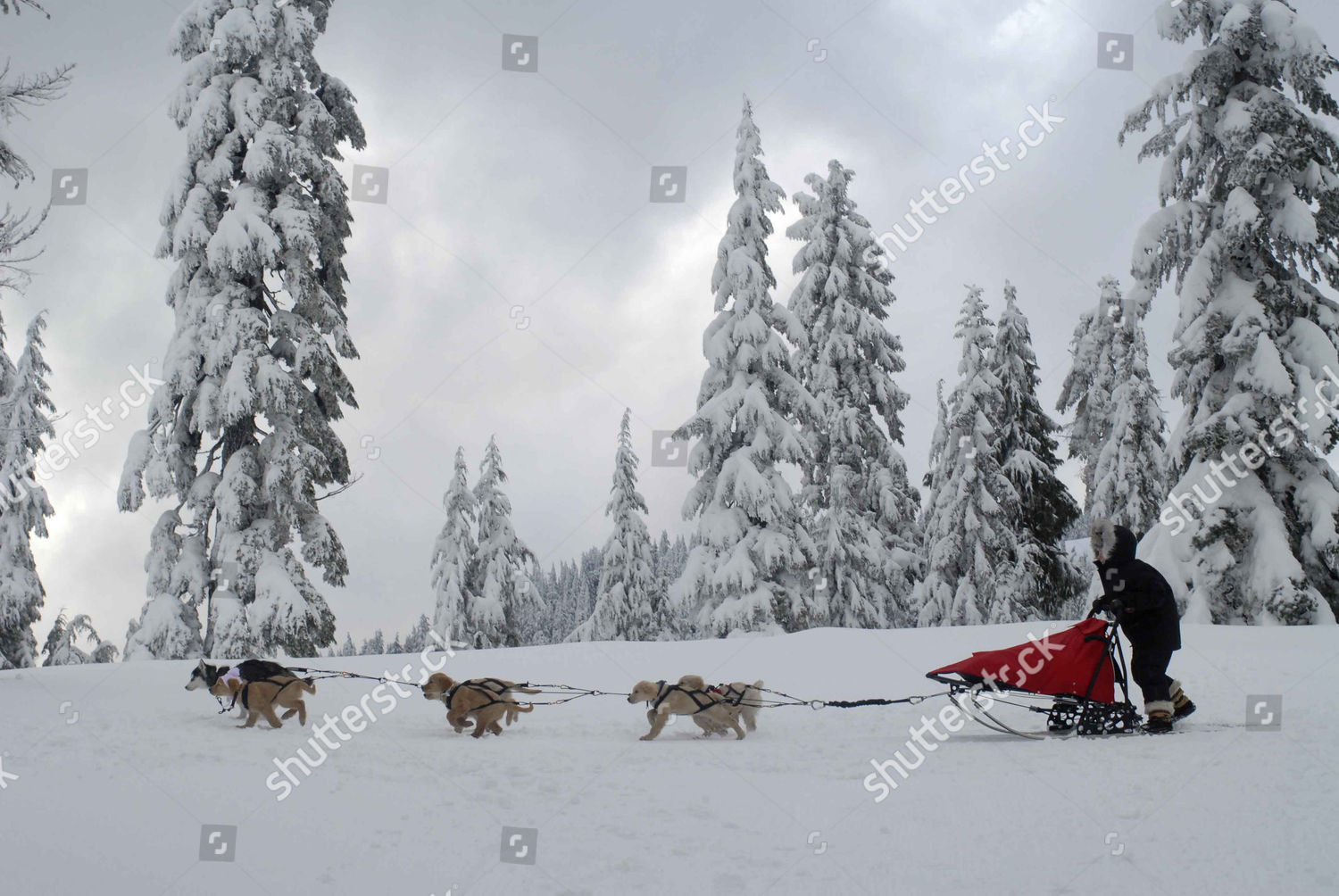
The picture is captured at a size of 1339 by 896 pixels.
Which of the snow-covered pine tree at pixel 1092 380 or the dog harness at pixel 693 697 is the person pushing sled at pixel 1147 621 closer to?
the dog harness at pixel 693 697

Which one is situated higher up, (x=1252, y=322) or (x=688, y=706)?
(x=1252, y=322)

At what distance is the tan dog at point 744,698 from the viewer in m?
6.71

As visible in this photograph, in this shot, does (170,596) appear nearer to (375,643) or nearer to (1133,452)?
(1133,452)

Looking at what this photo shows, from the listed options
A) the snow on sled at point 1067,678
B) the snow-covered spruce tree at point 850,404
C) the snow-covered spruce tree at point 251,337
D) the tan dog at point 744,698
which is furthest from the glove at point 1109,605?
the snow-covered spruce tree at point 850,404

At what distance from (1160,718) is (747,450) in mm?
13017

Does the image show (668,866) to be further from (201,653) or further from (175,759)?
(201,653)

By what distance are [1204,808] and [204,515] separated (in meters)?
14.2

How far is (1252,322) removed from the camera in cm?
1241

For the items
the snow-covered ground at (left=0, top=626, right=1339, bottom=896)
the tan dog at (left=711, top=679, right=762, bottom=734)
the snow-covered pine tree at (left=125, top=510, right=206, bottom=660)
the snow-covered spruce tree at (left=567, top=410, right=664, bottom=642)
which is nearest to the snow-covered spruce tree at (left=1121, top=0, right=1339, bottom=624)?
the snow-covered ground at (left=0, top=626, right=1339, bottom=896)

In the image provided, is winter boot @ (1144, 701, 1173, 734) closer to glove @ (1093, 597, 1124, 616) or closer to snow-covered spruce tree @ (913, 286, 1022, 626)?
glove @ (1093, 597, 1124, 616)

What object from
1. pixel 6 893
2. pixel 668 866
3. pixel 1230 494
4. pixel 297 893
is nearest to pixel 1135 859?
pixel 668 866

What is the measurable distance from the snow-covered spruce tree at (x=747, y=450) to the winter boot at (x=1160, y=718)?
1200cm

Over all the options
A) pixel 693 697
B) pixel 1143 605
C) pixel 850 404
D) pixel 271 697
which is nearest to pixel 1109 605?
pixel 1143 605

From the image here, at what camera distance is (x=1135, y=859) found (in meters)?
3.63
